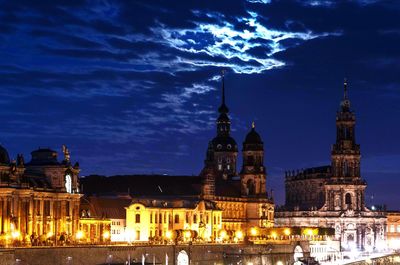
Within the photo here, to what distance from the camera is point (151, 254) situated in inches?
4904

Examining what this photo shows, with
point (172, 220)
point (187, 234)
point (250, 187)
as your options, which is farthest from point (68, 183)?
point (250, 187)

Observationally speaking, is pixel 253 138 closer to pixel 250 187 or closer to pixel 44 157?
pixel 250 187

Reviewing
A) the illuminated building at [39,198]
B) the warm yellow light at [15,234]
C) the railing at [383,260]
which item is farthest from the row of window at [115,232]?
the railing at [383,260]

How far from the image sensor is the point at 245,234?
188375mm

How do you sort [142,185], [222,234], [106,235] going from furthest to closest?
[222,234] < [142,185] < [106,235]

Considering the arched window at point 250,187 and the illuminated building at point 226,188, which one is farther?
the arched window at point 250,187

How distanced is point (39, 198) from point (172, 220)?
39.6 meters

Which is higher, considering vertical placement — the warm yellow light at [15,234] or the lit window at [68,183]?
the lit window at [68,183]

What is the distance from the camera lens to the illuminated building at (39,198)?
117438 mm

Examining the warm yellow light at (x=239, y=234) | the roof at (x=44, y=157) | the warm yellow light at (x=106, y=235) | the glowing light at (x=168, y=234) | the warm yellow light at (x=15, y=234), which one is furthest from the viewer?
the warm yellow light at (x=239, y=234)

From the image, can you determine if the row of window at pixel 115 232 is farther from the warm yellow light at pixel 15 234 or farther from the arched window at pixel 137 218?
the warm yellow light at pixel 15 234

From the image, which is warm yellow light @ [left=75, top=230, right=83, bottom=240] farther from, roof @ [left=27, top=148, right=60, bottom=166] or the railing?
the railing

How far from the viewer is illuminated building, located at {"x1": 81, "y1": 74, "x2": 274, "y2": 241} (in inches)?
6727

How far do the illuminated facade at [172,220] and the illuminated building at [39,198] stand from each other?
54.7ft
